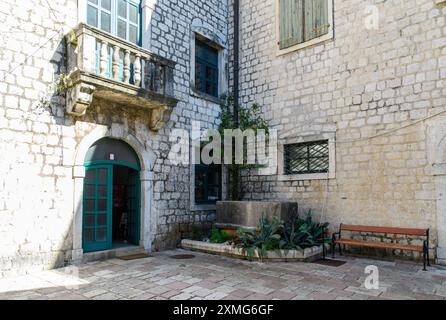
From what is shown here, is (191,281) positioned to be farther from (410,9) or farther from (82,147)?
(410,9)

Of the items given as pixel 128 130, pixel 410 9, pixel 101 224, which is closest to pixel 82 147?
pixel 128 130

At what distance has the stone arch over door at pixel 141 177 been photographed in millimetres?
5870

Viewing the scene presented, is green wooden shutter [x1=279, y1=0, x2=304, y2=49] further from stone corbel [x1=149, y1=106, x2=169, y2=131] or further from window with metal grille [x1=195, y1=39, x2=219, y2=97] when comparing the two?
stone corbel [x1=149, y1=106, x2=169, y2=131]

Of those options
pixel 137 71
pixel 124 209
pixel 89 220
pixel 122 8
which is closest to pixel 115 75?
pixel 137 71

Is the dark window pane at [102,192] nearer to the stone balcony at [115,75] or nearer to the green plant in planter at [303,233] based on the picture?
the stone balcony at [115,75]

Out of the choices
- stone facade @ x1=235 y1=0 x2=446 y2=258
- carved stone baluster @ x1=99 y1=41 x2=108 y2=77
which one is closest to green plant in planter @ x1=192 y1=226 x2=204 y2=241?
stone facade @ x1=235 y1=0 x2=446 y2=258

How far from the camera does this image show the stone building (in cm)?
544

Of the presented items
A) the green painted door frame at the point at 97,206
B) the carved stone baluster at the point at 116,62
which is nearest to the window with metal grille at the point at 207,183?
the green painted door frame at the point at 97,206

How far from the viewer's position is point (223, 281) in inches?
193

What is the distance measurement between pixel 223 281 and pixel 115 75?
4123mm

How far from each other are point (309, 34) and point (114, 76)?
4.82 metres

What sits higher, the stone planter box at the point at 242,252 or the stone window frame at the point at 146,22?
the stone window frame at the point at 146,22

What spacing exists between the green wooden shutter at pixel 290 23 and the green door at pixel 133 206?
5.01m

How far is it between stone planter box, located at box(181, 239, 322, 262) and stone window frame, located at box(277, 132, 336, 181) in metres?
1.68
